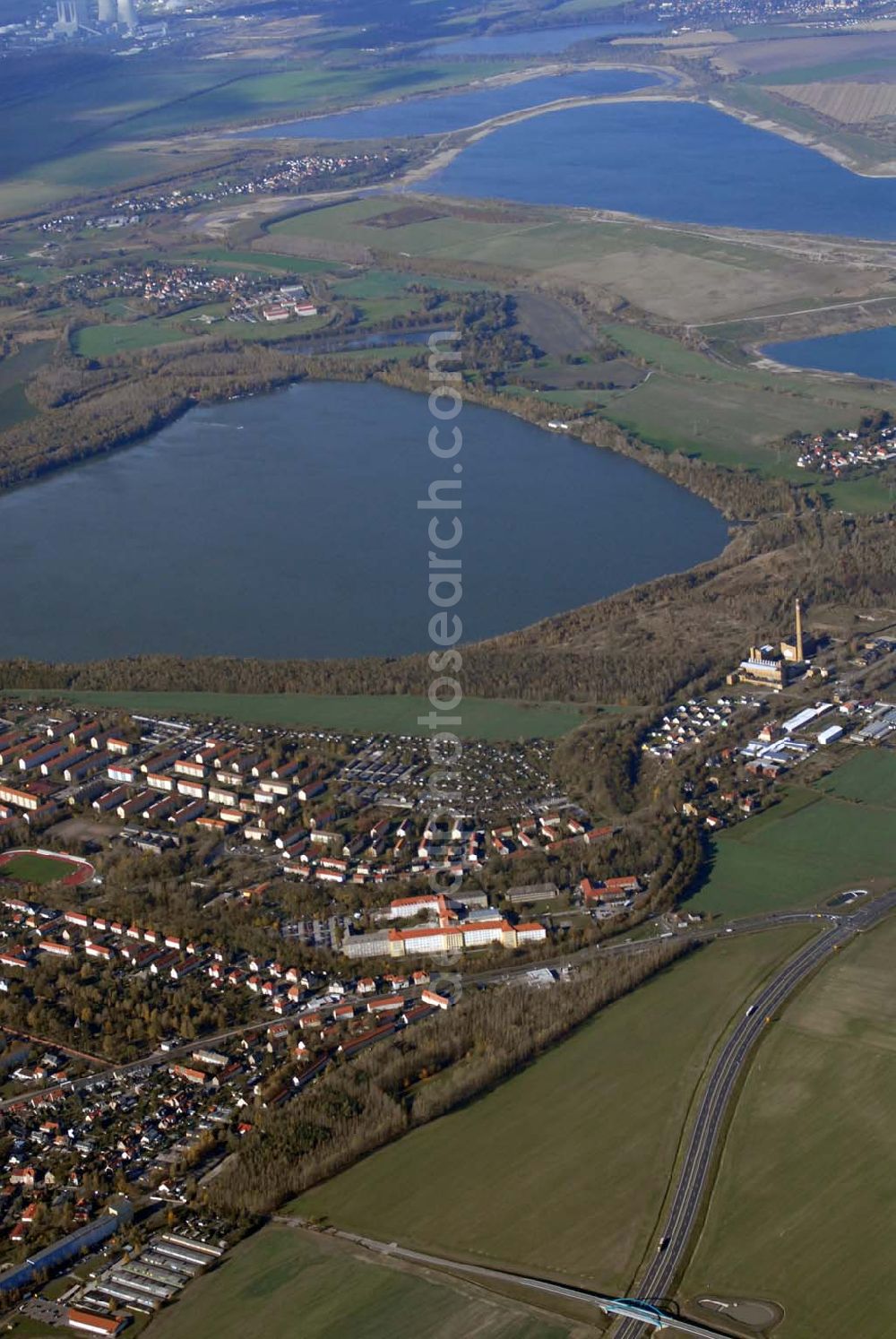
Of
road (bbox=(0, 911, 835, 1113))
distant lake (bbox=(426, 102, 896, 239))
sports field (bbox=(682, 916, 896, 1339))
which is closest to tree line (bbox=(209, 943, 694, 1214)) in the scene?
road (bbox=(0, 911, 835, 1113))

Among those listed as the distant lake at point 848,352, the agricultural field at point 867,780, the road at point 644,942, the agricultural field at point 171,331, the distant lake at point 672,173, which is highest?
the distant lake at point 672,173

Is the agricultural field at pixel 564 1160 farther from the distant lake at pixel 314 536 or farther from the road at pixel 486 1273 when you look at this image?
the distant lake at pixel 314 536

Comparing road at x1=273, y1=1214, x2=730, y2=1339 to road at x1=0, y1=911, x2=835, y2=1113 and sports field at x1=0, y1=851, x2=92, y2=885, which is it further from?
sports field at x1=0, y1=851, x2=92, y2=885

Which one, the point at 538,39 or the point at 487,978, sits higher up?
the point at 538,39

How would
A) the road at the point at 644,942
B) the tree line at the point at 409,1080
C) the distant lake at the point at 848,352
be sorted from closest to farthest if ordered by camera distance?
the tree line at the point at 409,1080, the road at the point at 644,942, the distant lake at the point at 848,352

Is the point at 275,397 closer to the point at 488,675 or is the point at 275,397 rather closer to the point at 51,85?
the point at 488,675

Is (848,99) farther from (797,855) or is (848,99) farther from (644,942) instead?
(644,942)

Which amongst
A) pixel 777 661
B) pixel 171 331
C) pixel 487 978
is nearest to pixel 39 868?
pixel 487 978

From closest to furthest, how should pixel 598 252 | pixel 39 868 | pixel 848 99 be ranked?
pixel 39 868
pixel 598 252
pixel 848 99

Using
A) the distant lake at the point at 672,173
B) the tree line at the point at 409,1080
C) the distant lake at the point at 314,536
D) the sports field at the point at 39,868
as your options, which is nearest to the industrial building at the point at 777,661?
the distant lake at the point at 314,536
